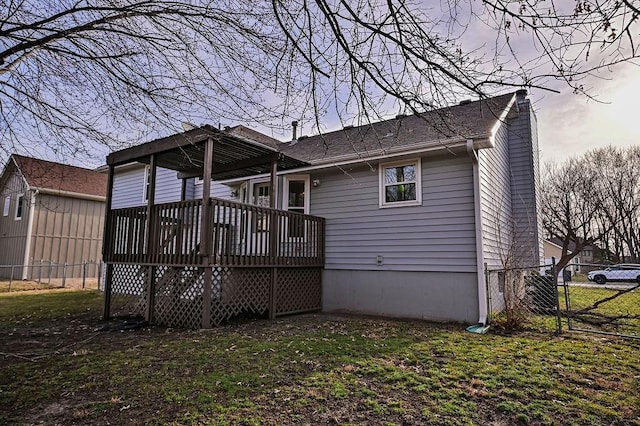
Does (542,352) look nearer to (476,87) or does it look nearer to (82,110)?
(476,87)

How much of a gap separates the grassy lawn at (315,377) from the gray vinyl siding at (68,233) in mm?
12134

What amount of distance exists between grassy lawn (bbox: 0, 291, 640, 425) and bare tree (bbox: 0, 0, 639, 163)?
2.57m

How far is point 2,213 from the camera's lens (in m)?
18.6

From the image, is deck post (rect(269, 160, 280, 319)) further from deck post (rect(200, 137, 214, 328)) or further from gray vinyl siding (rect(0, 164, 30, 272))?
gray vinyl siding (rect(0, 164, 30, 272))

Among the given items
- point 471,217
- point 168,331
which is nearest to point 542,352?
point 471,217

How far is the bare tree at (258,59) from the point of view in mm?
2654

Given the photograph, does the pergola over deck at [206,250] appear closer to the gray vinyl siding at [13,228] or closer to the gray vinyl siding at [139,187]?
the gray vinyl siding at [139,187]

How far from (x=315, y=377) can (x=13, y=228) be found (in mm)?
19447

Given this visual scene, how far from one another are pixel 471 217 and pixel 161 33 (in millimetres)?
6104

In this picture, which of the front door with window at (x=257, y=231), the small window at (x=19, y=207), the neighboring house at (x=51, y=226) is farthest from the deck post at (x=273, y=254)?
the small window at (x=19, y=207)

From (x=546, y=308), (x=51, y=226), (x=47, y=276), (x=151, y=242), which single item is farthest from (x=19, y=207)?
(x=546, y=308)

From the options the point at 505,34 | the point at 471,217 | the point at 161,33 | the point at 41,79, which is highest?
the point at 161,33

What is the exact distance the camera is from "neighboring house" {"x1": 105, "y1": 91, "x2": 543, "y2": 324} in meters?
7.34

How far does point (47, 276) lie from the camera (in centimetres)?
1675
